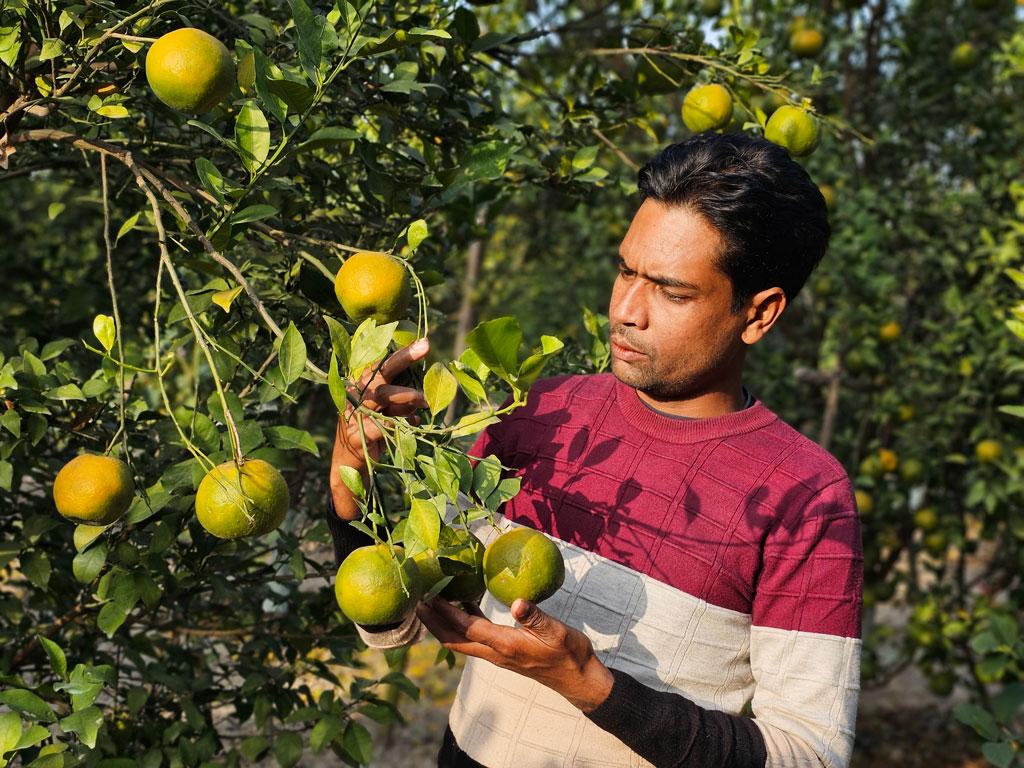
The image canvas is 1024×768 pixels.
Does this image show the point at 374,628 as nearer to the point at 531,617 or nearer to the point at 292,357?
the point at 531,617

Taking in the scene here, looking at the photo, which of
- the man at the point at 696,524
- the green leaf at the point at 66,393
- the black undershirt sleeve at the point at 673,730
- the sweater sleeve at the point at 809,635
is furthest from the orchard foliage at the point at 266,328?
the sweater sleeve at the point at 809,635

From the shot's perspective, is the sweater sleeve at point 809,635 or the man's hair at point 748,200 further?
the man's hair at point 748,200

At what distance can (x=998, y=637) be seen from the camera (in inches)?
91.0

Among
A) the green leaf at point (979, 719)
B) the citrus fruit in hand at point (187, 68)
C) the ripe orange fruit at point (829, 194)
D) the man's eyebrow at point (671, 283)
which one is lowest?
the green leaf at point (979, 719)

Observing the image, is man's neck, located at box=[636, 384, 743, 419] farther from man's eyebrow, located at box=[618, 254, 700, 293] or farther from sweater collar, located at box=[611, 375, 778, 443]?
man's eyebrow, located at box=[618, 254, 700, 293]

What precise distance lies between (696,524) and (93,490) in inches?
32.0

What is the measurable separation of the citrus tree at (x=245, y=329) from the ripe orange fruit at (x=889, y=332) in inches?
81.8

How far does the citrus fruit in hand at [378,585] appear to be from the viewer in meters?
1.11

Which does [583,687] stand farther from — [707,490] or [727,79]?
[727,79]

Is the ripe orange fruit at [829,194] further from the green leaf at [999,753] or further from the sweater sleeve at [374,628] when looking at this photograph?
the sweater sleeve at [374,628]

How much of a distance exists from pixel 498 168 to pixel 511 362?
60 centimetres

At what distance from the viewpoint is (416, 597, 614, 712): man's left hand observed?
120 centimetres

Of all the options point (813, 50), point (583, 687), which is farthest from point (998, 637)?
point (813, 50)

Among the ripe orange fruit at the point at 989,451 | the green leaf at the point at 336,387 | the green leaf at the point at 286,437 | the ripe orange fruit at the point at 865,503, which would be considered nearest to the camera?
the green leaf at the point at 336,387
